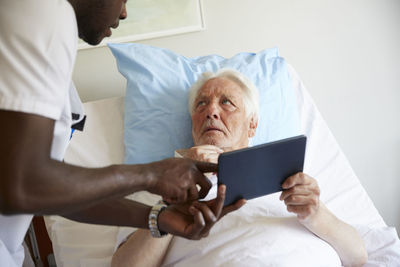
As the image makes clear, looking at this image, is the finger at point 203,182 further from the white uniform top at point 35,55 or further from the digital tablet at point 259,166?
the white uniform top at point 35,55

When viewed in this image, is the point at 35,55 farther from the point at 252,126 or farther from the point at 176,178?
the point at 252,126

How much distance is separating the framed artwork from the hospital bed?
1.05ft

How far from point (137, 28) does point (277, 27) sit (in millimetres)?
710

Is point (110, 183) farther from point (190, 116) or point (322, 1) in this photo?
point (322, 1)

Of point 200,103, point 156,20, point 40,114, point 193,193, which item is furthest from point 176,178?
point 156,20

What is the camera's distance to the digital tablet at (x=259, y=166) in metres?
Answer: 0.94

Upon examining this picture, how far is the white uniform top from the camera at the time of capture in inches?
23.9

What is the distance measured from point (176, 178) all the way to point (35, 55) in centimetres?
38

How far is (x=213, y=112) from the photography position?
1.55 metres

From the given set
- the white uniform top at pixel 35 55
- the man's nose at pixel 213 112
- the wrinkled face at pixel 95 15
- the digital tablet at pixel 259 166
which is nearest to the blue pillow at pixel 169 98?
the man's nose at pixel 213 112

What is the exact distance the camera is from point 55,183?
0.64m

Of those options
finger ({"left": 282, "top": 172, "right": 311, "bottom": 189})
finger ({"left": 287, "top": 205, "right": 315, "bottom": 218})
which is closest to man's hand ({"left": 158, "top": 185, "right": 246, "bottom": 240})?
finger ({"left": 282, "top": 172, "right": 311, "bottom": 189})

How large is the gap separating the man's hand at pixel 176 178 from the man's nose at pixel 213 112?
56 cm

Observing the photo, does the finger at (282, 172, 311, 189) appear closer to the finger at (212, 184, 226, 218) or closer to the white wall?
the finger at (212, 184, 226, 218)
